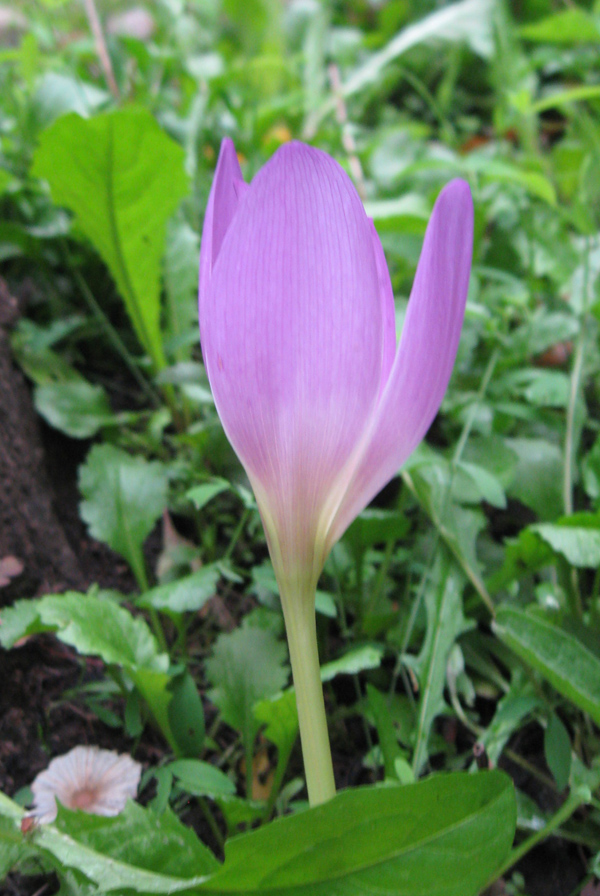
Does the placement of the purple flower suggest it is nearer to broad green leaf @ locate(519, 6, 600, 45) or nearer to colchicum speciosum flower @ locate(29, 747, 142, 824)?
colchicum speciosum flower @ locate(29, 747, 142, 824)

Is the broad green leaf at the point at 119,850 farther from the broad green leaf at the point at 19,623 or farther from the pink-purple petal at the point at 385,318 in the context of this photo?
the pink-purple petal at the point at 385,318

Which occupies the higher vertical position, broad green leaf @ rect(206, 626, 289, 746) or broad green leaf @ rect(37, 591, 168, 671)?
broad green leaf @ rect(37, 591, 168, 671)

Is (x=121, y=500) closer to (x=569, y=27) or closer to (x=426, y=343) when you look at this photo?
(x=426, y=343)

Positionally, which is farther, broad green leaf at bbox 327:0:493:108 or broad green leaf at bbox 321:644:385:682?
broad green leaf at bbox 327:0:493:108

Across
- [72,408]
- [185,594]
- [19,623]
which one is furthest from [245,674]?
[72,408]

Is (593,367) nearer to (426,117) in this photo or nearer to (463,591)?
(463,591)

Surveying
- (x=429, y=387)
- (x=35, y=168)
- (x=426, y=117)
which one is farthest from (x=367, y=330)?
(x=426, y=117)

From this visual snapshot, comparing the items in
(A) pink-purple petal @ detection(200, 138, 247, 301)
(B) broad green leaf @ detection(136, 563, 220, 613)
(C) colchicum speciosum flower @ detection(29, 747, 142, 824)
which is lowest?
(C) colchicum speciosum flower @ detection(29, 747, 142, 824)

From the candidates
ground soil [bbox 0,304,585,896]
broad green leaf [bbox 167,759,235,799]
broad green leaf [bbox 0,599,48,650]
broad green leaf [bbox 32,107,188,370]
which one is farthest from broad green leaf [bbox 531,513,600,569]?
broad green leaf [bbox 32,107,188,370]
